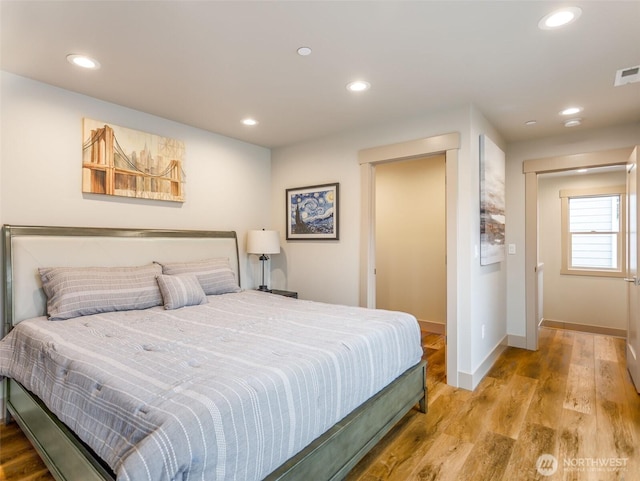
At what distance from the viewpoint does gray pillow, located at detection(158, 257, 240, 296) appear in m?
3.14

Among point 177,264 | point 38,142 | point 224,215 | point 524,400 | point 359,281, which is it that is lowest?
point 524,400

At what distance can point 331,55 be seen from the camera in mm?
2197

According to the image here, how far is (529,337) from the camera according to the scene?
13.2 ft

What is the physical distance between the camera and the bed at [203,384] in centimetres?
114

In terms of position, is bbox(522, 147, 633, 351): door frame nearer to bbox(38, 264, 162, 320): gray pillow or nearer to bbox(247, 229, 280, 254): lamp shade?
bbox(247, 229, 280, 254): lamp shade

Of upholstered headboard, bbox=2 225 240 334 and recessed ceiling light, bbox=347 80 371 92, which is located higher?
recessed ceiling light, bbox=347 80 371 92

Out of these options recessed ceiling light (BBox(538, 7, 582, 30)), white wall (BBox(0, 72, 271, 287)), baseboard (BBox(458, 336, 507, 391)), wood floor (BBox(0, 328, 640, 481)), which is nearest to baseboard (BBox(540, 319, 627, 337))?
wood floor (BBox(0, 328, 640, 481))

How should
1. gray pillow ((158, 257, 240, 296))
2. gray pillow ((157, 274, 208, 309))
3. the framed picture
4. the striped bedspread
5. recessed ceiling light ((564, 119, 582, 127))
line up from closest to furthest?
the striped bedspread → gray pillow ((157, 274, 208, 309)) → gray pillow ((158, 257, 240, 296)) → recessed ceiling light ((564, 119, 582, 127)) → the framed picture

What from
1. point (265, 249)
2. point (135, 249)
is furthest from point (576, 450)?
point (135, 249)

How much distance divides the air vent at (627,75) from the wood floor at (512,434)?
243cm

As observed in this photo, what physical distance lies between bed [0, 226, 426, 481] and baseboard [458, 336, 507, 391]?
0.65m

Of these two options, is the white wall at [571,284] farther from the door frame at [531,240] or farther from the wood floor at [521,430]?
the wood floor at [521,430]

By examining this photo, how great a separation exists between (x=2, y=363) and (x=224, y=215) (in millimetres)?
2267

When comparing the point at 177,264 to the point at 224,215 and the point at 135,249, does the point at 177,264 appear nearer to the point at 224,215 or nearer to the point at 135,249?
the point at 135,249
